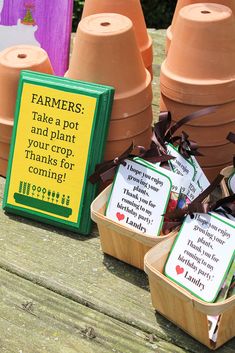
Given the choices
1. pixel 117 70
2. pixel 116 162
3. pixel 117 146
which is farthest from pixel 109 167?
pixel 117 70

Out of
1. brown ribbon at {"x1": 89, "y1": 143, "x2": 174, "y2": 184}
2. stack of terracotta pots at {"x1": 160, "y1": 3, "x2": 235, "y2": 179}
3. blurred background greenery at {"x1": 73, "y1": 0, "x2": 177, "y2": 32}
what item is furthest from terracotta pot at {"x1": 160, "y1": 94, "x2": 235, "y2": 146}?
blurred background greenery at {"x1": 73, "y1": 0, "x2": 177, "y2": 32}

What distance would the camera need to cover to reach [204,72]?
1760 mm

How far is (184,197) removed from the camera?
154cm

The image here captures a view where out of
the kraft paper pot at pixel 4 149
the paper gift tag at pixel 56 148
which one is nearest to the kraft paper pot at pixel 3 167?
the kraft paper pot at pixel 4 149

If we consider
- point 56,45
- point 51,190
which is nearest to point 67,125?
point 51,190

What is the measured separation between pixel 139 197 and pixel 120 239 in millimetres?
108

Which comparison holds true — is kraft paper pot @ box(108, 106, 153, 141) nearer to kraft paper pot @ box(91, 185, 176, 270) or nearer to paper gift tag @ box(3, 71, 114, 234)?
paper gift tag @ box(3, 71, 114, 234)

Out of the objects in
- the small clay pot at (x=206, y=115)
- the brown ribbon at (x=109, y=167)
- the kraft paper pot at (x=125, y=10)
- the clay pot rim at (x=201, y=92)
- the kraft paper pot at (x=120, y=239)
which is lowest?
the kraft paper pot at (x=120, y=239)

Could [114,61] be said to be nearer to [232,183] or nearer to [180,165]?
[180,165]

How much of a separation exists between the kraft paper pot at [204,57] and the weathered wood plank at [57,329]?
0.62 meters

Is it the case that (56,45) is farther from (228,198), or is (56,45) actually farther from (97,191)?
(228,198)

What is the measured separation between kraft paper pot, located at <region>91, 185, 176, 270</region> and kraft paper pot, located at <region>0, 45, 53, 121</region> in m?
0.44

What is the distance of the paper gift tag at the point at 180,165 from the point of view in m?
1.62

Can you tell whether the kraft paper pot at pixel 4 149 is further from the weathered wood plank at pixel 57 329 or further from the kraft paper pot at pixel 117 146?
the weathered wood plank at pixel 57 329
